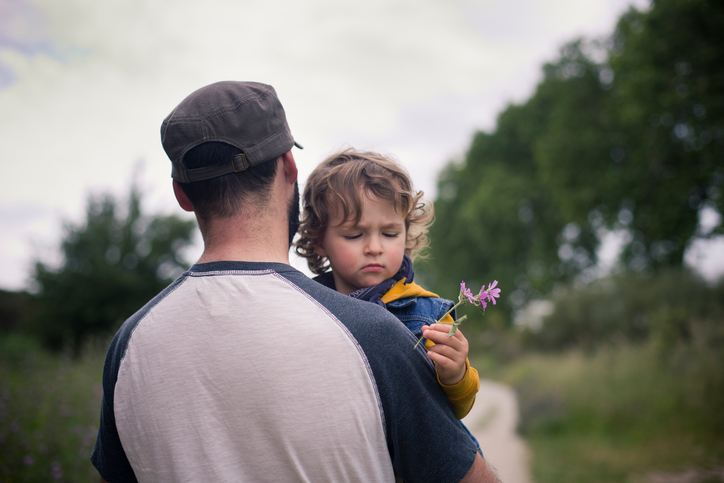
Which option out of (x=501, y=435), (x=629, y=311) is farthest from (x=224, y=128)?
(x=629, y=311)

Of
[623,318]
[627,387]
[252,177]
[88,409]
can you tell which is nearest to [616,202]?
[623,318]

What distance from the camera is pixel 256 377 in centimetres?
129

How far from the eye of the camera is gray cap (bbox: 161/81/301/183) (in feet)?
5.04

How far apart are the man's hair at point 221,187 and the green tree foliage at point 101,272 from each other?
14.2m

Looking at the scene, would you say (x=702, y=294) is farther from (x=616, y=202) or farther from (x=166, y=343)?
(x=166, y=343)

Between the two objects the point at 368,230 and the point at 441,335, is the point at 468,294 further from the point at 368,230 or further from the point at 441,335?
the point at 368,230

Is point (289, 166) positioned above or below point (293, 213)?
above

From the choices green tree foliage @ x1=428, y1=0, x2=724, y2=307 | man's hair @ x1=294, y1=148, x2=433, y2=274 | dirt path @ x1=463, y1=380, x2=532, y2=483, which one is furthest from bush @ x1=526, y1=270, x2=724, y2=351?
man's hair @ x1=294, y1=148, x2=433, y2=274

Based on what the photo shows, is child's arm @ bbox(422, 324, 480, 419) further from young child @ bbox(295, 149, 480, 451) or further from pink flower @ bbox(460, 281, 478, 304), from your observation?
young child @ bbox(295, 149, 480, 451)

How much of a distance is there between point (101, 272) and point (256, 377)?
626 inches

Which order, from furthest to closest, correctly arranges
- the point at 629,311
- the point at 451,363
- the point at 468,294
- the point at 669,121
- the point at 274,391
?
the point at 629,311 < the point at 669,121 < the point at 468,294 < the point at 451,363 < the point at 274,391

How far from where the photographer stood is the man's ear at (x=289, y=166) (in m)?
1.69

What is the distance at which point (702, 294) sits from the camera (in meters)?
13.8

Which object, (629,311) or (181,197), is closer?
(181,197)
